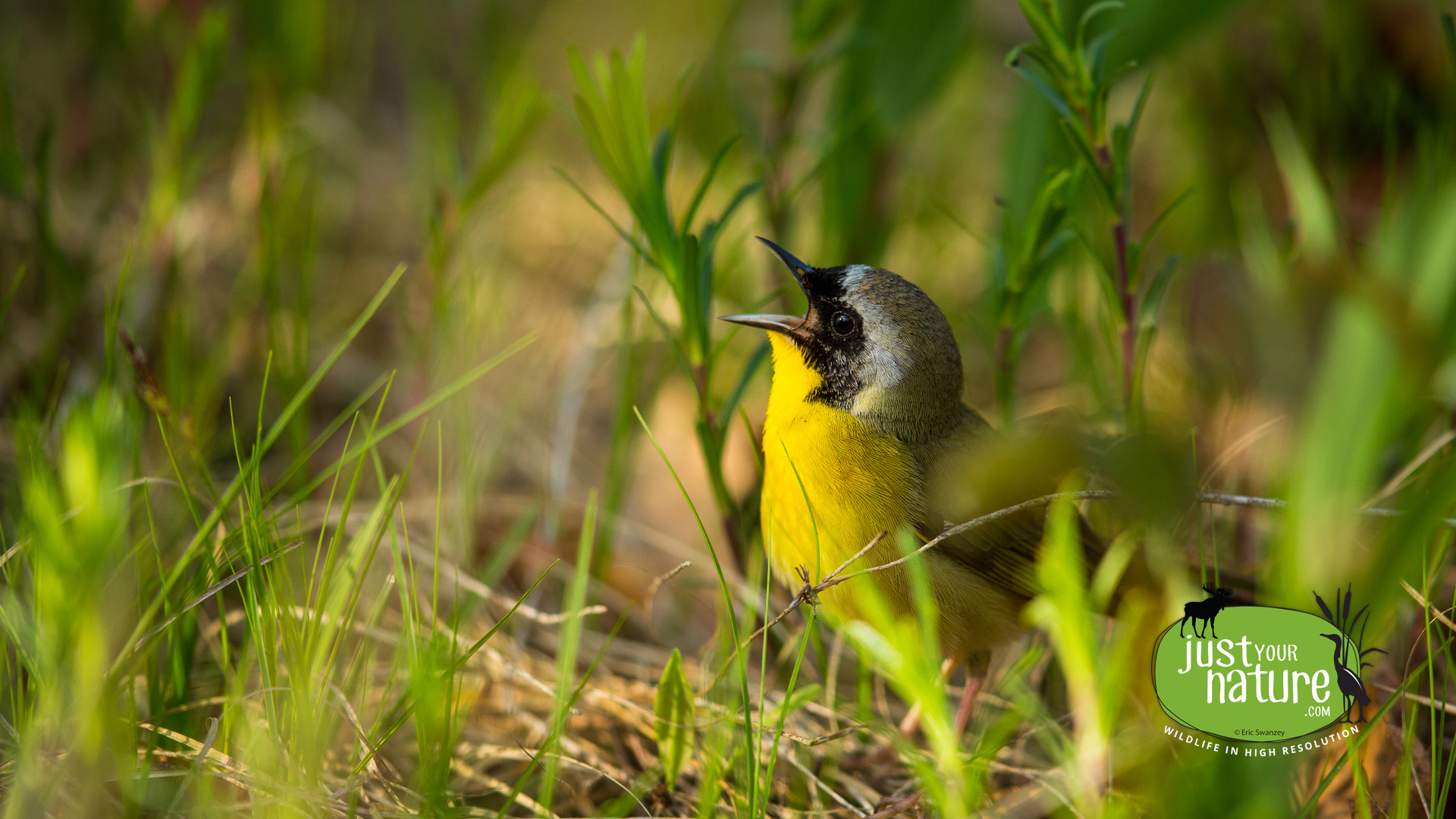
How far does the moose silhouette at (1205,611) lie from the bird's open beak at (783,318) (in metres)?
1.21

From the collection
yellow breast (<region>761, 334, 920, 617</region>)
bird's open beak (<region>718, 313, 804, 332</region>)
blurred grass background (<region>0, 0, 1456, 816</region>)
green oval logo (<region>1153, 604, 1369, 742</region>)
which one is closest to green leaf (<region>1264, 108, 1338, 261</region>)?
blurred grass background (<region>0, 0, 1456, 816</region>)

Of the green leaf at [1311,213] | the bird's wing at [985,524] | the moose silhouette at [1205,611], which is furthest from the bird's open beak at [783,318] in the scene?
the green leaf at [1311,213]

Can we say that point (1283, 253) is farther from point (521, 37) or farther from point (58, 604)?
point (521, 37)

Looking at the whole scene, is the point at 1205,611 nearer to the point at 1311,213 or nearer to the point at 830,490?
the point at 830,490

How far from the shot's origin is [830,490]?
2.46m

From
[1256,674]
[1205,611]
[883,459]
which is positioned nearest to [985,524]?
[883,459]

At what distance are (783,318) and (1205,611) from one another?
4.15 feet

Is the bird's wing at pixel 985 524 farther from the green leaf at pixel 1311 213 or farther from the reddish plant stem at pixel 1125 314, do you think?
the green leaf at pixel 1311 213

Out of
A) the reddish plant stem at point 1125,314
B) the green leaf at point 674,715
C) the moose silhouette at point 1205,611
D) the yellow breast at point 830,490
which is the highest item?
the reddish plant stem at point 1125,314

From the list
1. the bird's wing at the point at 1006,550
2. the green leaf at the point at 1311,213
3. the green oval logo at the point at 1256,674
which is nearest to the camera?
the green oval logo at the point at 1256,674

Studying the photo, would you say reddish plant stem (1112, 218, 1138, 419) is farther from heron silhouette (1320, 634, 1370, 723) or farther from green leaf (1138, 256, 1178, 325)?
heron silhouette (1320, 634, 1370, 723)

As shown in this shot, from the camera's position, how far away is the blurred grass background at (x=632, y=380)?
1754 mm

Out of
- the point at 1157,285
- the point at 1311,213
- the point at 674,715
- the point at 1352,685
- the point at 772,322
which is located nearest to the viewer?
the point at 1352,685

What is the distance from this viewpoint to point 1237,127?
4484 mm
